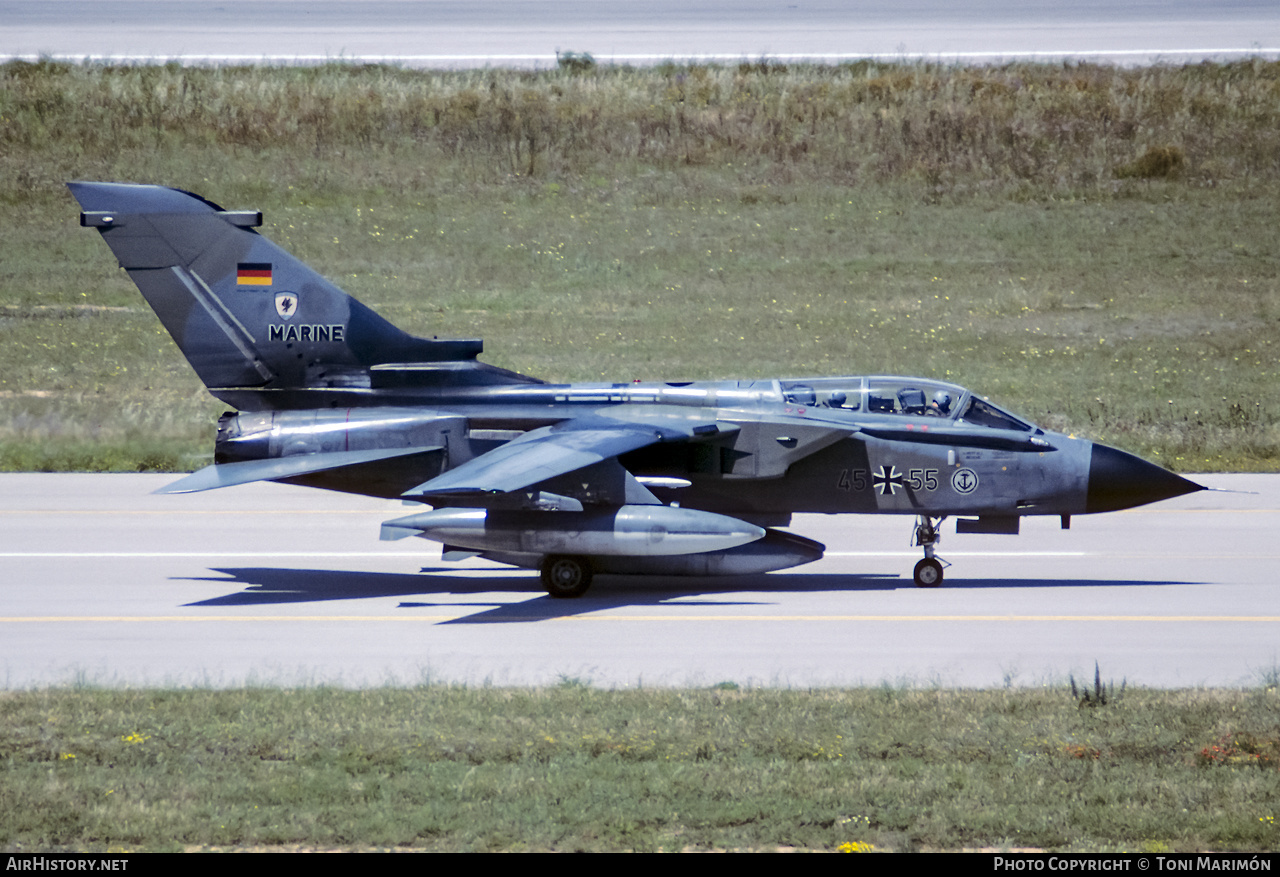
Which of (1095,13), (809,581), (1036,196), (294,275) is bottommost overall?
(809,581)

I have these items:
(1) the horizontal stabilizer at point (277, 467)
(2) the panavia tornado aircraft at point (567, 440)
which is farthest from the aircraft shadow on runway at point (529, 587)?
(1) the horizontal stabilizer at point (277, 467)

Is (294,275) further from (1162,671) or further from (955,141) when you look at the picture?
(955,141)

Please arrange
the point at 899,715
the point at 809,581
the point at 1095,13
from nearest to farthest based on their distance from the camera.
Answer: the point at 899,715
the point at 809,581
the point at 1095,13

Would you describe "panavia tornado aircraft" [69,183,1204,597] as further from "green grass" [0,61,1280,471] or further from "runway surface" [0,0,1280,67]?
"runway surface" [0,0,1280,67]

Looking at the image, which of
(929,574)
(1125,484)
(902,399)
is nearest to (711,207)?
(902,399)

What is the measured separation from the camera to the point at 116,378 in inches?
1160

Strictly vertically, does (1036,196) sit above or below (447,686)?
above

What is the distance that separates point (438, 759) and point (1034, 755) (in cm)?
393

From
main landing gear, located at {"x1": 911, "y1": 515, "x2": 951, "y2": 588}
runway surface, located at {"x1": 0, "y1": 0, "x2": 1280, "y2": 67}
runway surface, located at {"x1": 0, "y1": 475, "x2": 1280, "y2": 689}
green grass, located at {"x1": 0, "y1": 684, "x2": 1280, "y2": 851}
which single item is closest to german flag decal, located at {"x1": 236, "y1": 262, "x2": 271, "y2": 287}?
runway surface, located at {"x1": 0, "y1": 475, "x2": 1280, "y2": 689}

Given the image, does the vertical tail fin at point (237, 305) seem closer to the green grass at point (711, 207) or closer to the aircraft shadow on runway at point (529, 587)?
the aircraft shadow on runway at point (529, 587)

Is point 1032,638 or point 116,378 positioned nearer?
point 1032,638

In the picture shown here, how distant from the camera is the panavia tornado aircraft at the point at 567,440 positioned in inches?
550

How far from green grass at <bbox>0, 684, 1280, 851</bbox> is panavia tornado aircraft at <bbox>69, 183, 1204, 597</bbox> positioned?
12.7 feet

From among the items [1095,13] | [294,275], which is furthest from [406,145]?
[294,275]
